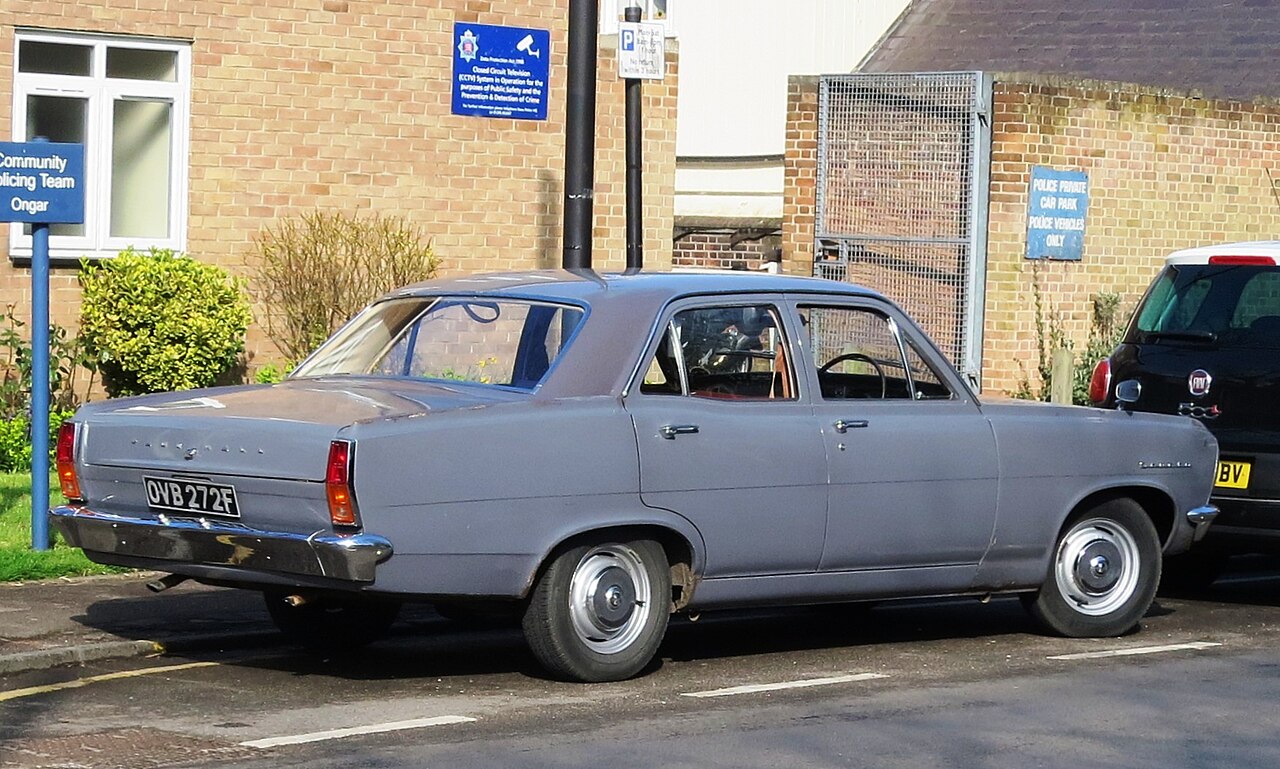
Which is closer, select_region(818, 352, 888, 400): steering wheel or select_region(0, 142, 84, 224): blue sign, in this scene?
select_region(818, 352, 888, 400): steering wheel

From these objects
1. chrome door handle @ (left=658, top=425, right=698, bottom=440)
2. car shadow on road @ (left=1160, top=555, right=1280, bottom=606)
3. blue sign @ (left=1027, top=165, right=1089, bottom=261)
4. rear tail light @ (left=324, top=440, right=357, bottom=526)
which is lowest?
car shadow on road @ (left=1160, top=555, right=1280, bottom=606)

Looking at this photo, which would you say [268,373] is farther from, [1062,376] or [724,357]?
[724,357]

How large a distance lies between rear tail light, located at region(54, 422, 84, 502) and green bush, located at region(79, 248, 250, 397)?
6.81 metres

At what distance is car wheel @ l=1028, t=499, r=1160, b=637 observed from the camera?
9.40m

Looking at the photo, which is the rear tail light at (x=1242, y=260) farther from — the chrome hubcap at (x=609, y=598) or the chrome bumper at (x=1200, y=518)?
the chrome hubcap at (x=609, y=598)

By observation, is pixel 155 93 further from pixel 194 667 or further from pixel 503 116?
pixel 194 667

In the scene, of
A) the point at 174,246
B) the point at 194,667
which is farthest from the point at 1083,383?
the point at 194,667

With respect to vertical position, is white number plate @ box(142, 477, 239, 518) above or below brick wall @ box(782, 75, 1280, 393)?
below

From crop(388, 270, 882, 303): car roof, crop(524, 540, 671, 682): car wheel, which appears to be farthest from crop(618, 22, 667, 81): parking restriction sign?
crop(524, 540, 671, 682): car wheel

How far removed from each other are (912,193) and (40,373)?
9761 mm

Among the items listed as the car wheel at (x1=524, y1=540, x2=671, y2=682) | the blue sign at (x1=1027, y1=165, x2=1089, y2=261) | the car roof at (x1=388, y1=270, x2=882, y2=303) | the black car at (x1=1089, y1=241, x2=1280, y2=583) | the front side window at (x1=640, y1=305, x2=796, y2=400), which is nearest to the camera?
the car wheel at (x1=524, y1=540, x2=671, y2=682)

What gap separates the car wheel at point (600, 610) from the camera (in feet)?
25.6

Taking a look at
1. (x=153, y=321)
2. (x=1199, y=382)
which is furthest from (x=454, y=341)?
(x=153, y=321)

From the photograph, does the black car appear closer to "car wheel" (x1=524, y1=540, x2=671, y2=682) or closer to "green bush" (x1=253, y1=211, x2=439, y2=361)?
"car wheel" (x1=524, y1=540, x2=671, y2=682)
